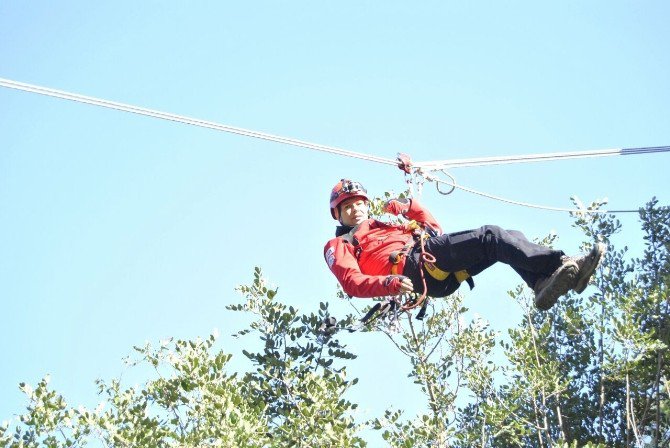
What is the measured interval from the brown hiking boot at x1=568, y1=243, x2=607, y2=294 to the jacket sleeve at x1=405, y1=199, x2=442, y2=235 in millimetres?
1405

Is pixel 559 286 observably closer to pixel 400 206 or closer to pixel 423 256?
pixel 423 256

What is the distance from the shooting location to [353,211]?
8.62m

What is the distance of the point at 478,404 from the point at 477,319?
3.77 feet

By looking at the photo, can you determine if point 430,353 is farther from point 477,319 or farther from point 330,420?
point 330,420

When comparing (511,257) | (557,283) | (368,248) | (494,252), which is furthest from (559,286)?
(368,248)

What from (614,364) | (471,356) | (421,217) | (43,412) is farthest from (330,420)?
(614,364)

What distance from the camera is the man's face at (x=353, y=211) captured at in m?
8.62

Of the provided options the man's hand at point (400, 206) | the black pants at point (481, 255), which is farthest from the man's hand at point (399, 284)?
the man's hand at point (400, 206)

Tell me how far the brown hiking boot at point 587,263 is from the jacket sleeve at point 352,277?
4.36ft

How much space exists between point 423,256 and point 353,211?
99cm

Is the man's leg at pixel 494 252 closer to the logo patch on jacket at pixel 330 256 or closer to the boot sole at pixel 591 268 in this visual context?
the boot sole at pixel 591 268

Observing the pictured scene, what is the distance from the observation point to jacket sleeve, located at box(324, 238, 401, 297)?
7543mm

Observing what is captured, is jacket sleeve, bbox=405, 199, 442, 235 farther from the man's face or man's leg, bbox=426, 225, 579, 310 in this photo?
the man's face

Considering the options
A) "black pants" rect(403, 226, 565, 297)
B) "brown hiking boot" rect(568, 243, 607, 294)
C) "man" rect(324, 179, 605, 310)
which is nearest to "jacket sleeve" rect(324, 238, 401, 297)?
"man" rect(324, 179, 605, 310)
